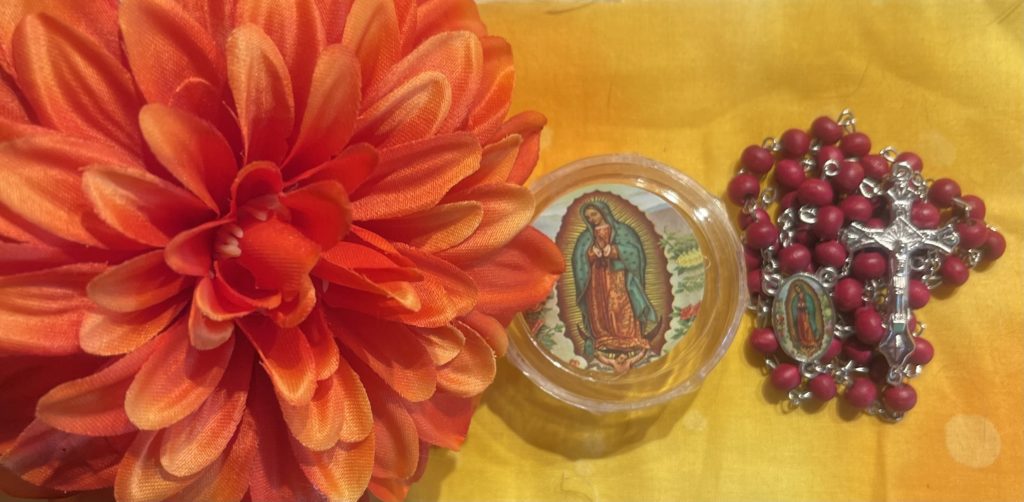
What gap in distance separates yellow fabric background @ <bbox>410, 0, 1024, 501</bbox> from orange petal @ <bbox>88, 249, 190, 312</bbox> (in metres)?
0.29

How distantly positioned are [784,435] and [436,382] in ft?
1.04

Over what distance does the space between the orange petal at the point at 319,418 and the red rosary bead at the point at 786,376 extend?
1.11 ft

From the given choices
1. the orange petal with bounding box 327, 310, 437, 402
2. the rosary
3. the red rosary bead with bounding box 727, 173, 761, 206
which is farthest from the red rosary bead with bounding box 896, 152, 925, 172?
the orange petal with bounding box 327, 310, 437, 402

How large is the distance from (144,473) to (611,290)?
12.8 inches

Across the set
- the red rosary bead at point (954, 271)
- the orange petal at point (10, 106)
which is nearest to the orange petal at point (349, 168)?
the orange petal at point (10, 106)

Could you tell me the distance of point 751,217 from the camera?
534mm

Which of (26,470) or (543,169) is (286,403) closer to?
(26,470)

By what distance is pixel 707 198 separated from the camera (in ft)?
1.75

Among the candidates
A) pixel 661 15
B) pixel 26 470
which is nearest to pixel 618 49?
pixel 661 15

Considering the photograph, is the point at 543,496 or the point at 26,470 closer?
the point at 26,470

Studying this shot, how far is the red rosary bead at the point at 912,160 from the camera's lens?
0.53m

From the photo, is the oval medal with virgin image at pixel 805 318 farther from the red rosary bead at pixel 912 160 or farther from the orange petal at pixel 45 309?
the orange petal at pixel 45 309

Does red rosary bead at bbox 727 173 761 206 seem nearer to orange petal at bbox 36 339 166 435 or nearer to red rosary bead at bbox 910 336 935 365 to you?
red rosary bead at bbox 910 336 935 365

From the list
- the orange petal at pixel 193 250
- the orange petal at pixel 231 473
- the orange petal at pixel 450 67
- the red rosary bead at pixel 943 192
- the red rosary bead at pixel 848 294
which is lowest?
the red rosary bead at pixel 848 294
